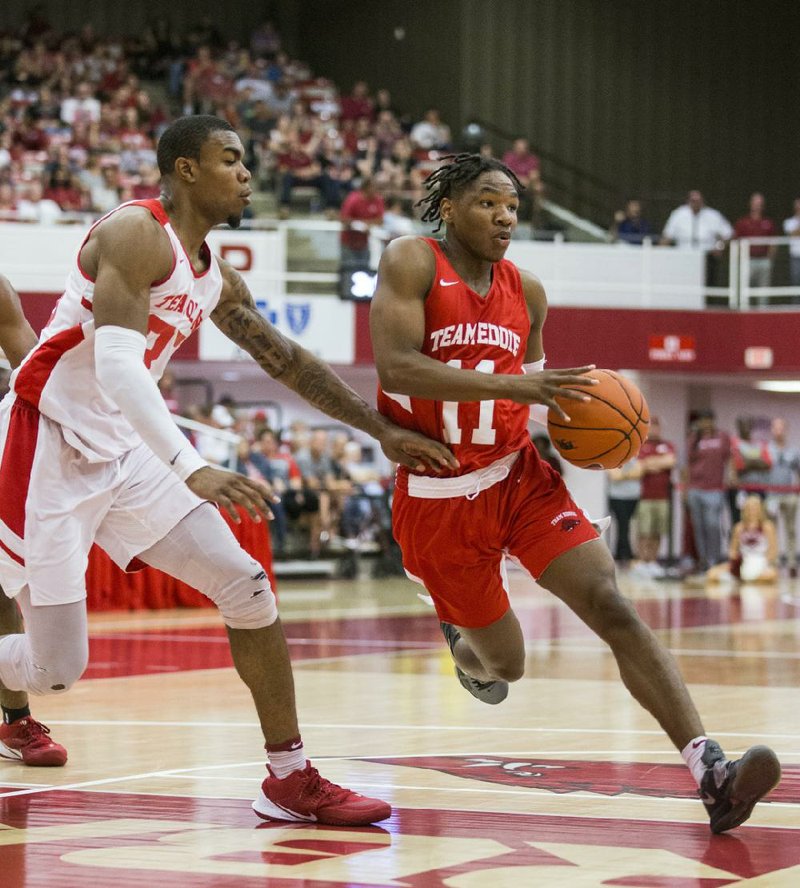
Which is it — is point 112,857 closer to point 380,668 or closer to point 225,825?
point 225,825

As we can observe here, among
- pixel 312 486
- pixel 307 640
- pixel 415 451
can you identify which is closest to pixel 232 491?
pixel 415 451

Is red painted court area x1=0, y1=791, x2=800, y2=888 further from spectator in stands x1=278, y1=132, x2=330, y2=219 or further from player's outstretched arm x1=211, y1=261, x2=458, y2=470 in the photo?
spectator in stands x1=278, y1=132, x2=330, y2=219

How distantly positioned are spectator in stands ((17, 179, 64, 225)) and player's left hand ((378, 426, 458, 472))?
52.1 ft

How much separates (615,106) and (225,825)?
2578 centimetres

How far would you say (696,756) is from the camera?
5.05 meters

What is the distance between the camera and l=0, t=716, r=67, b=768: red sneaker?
6289 mm

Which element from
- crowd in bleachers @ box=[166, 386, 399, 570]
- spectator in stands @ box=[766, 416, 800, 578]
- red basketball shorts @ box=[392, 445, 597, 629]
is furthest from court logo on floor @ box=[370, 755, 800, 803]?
spectator in stands @ box=[766, 416, 800, 578]

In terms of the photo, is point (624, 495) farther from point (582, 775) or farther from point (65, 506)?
A: point (65, 506)

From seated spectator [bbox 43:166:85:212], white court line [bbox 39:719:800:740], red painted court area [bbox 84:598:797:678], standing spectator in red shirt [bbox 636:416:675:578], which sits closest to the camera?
white court line [bbox 39:719:800:740]

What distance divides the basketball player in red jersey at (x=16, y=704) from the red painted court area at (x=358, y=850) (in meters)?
0.87

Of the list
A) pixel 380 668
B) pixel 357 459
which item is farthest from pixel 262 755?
pixel 357 459

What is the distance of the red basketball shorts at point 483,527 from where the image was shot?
5527mm

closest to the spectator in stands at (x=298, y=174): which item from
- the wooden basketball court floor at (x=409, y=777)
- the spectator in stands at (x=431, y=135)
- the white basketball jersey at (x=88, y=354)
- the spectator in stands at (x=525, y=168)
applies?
the spectator in stands at (x=431, y=135)

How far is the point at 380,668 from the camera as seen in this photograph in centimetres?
1018
